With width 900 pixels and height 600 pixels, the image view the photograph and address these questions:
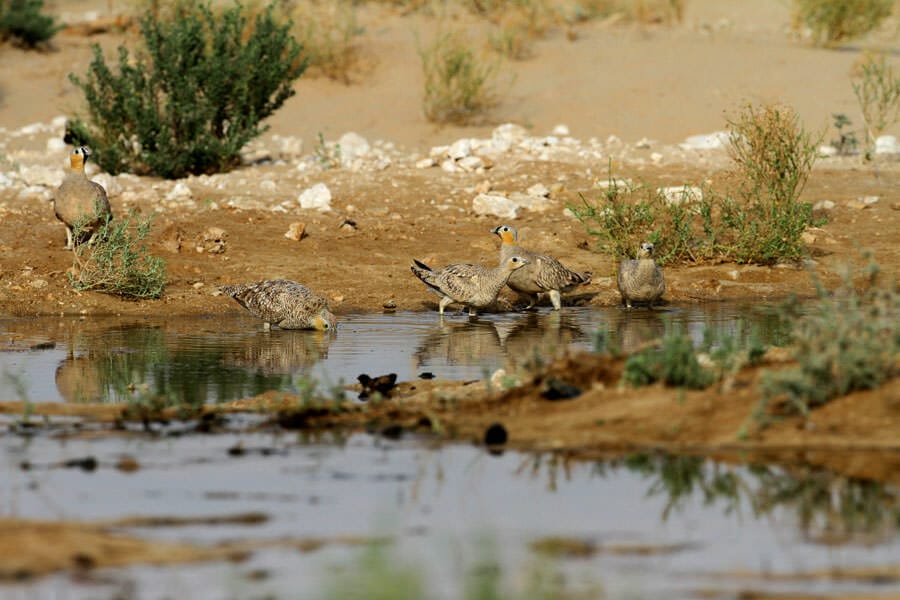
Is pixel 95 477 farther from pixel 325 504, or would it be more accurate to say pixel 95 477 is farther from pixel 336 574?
pixel 336 574

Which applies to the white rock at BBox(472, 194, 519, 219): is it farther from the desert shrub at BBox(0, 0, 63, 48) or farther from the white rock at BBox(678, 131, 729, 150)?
the desert shrub at BBox(0, 0, 63, 48)

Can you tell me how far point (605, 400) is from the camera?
7320mm

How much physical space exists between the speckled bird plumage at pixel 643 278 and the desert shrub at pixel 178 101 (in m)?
6.10

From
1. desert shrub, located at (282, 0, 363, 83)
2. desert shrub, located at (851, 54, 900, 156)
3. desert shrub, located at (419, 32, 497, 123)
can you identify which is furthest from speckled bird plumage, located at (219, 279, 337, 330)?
desert shrub, located at (282, 0, 363, 83)

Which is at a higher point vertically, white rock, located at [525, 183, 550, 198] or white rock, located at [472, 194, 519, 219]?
white rock, located at [525, 183, 550, 198]

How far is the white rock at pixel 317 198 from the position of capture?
15789 mm

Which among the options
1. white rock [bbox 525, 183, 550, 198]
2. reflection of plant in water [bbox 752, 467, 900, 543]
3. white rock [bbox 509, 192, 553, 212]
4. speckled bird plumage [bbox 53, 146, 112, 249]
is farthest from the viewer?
white rock [bbox 525, 183, 550, 198]

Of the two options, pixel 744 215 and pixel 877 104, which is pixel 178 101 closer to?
pixel 744 215

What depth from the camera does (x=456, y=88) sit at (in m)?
20.1

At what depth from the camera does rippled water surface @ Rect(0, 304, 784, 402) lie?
29.7 ft

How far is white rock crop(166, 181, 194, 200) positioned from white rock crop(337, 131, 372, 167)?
2.31 meters

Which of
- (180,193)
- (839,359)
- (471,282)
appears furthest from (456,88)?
(839,359)

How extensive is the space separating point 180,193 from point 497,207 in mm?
3429

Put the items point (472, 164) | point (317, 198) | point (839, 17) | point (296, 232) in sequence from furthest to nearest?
point (839, 17), point (472, 164), point (317, 198), point (296, 232)
